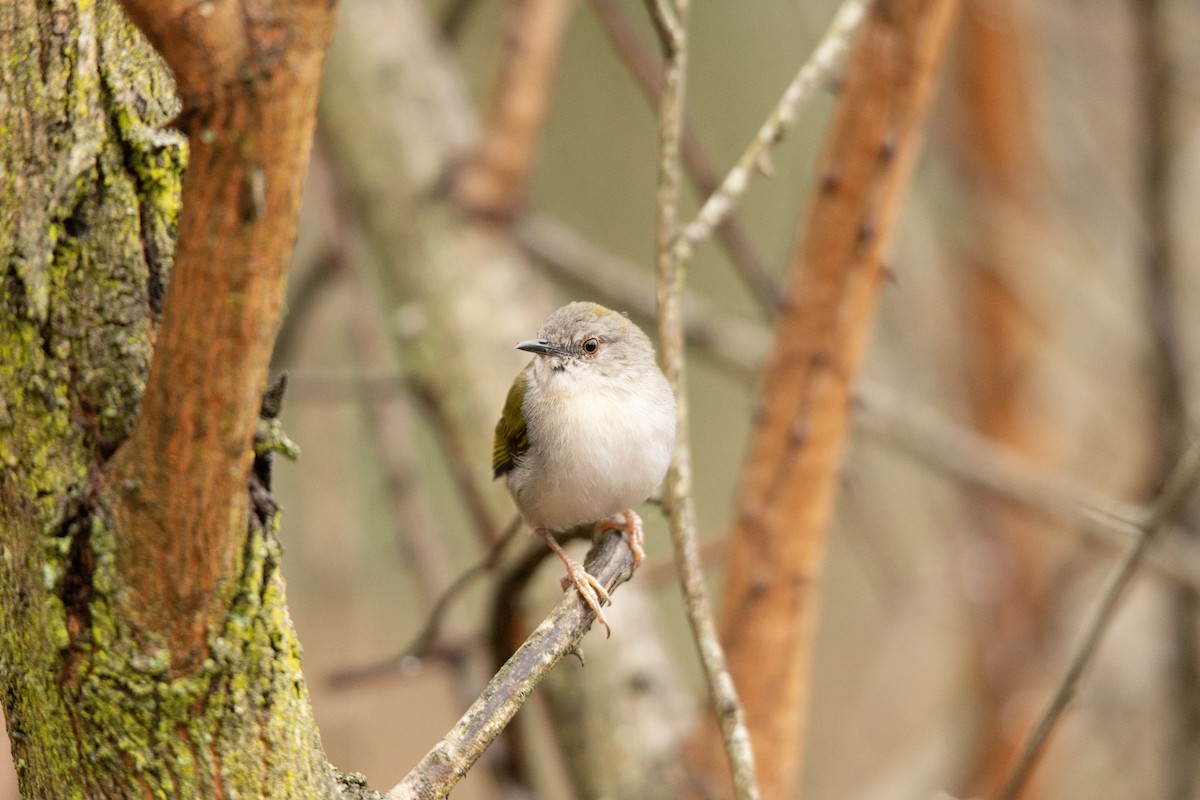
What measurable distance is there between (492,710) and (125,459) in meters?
0.63

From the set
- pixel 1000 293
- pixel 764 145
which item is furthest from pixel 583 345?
pixel 1000 293

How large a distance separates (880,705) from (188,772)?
4.89 metres

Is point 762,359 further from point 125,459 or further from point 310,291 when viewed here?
point 125,459

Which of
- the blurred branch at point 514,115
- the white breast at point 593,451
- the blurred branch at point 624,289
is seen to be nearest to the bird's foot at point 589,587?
the white breast at point 593,451

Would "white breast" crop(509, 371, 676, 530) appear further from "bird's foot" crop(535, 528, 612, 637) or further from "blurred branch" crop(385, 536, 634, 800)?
"blurred branch" crop(385, 536, 634, 800)

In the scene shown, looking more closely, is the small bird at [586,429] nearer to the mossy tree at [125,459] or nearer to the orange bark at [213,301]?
the mossy tree at [125,459]

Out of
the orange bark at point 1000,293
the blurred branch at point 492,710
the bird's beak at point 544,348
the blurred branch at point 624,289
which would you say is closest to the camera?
the blurred branch at point 492,710

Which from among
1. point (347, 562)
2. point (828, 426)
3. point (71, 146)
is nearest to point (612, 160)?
point (347, 562)

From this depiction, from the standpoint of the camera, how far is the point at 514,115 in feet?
14.6

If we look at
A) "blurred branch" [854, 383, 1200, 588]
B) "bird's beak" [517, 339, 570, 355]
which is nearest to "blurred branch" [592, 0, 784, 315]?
"blurred branch" [854, 383, 1200, 588]

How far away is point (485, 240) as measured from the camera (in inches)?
174

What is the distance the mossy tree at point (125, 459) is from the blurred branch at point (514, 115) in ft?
9.39

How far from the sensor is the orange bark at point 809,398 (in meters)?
3.05

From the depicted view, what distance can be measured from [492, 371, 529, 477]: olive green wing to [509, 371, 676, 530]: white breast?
1.3 inches
